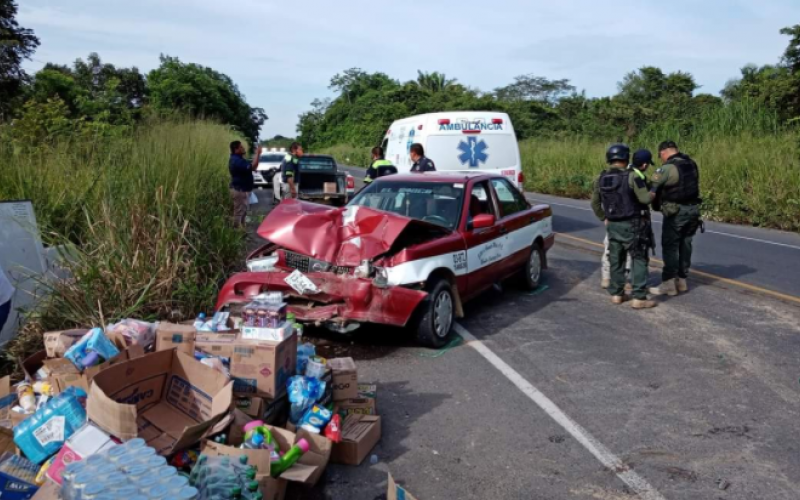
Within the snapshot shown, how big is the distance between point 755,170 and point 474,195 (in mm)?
13286

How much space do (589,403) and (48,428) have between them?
3649mm

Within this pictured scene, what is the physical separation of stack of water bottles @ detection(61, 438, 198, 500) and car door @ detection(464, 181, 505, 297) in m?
4.55

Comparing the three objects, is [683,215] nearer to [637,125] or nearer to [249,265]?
[249,265]

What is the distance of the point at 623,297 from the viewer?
838 centimetres

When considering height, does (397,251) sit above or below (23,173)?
below

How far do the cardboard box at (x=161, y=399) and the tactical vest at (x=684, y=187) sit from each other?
6575 millimetres

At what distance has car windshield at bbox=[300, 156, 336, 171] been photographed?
2034 cm

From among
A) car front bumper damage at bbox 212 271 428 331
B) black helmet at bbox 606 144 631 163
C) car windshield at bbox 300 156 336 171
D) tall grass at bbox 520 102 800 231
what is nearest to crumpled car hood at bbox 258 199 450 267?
car front bumper damage at bbox 212 271 428 331

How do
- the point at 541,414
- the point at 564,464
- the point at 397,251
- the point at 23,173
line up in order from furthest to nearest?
the point at 23,173, the point at 397,251, the point at 541,414, the point at 564,464

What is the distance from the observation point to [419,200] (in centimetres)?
783

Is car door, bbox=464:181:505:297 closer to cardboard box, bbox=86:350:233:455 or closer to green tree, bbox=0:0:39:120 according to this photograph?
cardboard box, bbox=86:350:233:455

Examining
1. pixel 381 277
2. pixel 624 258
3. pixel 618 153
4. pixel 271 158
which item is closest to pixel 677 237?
pixel 624 258

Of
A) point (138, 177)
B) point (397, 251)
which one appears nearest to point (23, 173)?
point (138, 177)

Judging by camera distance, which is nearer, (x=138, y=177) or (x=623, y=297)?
(x=138, y=177)
